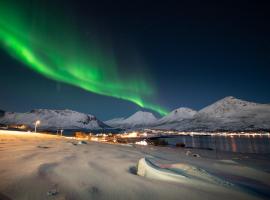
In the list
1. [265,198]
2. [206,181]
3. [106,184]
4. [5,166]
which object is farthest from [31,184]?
[265,198]

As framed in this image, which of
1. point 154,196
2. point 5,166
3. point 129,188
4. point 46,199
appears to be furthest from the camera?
point 5,166

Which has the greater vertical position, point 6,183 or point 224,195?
point 6,183

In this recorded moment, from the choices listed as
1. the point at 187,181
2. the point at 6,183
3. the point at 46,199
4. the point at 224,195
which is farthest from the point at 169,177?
the point at 6,183

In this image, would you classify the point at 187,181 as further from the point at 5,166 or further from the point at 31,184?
the point at 5,166

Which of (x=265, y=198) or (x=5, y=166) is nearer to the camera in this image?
(x=265, y=198)

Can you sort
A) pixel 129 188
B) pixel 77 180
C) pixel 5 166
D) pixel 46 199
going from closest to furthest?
pixel 46 199 → pixel 129 188 → pixel 77 180 → pixel 5 166

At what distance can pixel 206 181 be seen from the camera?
343 cm

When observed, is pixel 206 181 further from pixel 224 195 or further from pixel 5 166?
pixel 5 166

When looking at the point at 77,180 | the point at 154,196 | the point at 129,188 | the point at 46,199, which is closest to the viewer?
the point at 46,199

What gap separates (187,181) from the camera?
332 centimetres

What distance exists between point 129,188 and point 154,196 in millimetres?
446

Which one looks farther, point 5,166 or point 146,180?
point 5,166

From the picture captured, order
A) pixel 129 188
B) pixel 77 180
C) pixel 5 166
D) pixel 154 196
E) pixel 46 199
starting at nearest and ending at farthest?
pixel 46 199 < pixel 154 196 < pixel 129 188 < pixel 77 180 < pixel 5 166

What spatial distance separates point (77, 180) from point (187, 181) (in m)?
1.90
